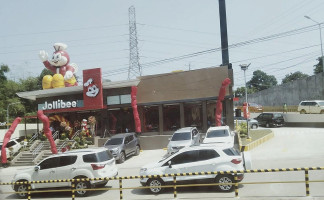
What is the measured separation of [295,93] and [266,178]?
4919 cm

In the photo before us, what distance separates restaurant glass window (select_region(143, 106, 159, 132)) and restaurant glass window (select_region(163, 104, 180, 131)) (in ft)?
2.64

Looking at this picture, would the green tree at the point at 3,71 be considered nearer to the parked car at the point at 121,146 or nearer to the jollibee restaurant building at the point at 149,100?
the jollibee restaurant building at the point at 149,100

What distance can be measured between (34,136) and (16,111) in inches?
1190

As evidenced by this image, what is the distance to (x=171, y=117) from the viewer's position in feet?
104

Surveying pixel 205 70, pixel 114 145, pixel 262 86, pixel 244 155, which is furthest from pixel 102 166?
pixel 262 86

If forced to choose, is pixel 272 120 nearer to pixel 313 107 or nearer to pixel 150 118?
pixel 313 107

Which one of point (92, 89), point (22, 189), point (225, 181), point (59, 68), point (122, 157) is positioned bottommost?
point (22, 189)

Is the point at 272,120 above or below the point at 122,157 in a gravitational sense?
above

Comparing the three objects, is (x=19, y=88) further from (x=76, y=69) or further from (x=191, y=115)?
(x=191, y=115)

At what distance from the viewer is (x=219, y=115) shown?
27.3 meters

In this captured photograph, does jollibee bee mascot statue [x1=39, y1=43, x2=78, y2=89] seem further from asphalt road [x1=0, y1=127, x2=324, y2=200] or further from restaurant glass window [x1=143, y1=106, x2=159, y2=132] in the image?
asphalt road [x1=0, y1=127, x2=324, y2=200]

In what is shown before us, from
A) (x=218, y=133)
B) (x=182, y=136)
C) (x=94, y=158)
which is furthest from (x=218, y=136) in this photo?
(x=94, y=158)

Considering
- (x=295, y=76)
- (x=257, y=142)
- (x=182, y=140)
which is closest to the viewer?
(x=182, y=140)

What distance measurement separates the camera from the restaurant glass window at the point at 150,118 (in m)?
31.8
